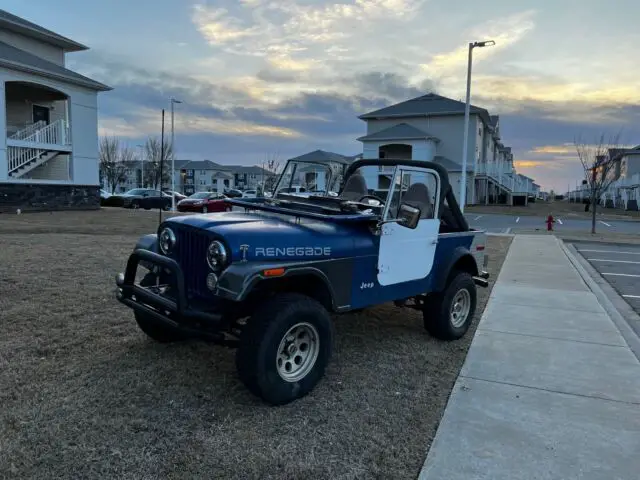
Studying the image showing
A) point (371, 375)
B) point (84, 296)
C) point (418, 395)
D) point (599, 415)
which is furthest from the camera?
point (84, 296)

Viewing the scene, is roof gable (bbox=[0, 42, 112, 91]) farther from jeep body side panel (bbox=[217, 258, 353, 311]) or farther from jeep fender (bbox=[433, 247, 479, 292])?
jeep body side panel (bbox=[217, 258, 353, 311])

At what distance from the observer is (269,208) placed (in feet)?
15.3

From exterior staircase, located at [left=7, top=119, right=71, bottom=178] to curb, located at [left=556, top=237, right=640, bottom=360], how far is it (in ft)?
75.4

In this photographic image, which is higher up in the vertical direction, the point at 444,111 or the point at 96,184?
the point at 444,111

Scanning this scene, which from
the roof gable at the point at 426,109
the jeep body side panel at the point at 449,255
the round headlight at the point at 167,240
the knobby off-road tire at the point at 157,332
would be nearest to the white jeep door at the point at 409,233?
the jeep body side panel at the point at 449,255

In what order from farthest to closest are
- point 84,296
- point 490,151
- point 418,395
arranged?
point 490,151 → point 84,296 → point 418,395

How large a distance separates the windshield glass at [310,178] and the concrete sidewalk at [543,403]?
2.60m

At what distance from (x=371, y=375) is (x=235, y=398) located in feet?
4.13

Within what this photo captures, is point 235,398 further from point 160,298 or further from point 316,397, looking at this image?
point 160,298

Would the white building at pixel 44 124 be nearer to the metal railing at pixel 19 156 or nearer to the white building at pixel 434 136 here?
the metal railing at pixel 19 156

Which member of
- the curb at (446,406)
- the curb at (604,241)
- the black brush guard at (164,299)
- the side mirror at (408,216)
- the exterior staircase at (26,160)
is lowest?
the curb at (446,406)

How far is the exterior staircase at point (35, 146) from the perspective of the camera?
2253 cm

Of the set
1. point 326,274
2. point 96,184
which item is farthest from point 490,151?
point 326,274

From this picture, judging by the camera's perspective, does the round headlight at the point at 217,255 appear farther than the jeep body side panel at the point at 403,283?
No
